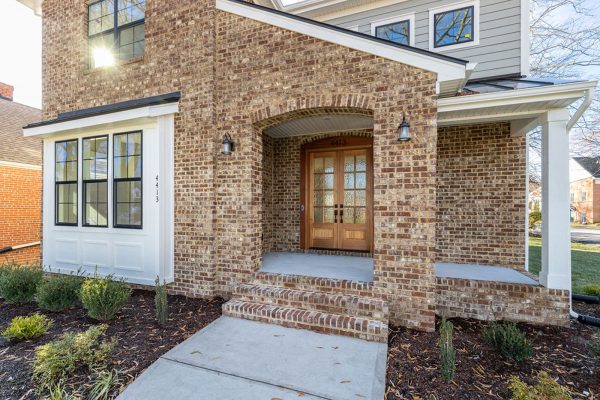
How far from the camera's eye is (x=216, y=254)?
481cm

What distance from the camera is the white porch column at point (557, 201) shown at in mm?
3871

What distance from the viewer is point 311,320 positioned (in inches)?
146

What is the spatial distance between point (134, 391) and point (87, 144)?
16.8 feet

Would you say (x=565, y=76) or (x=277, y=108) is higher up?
(x=565, y=76)

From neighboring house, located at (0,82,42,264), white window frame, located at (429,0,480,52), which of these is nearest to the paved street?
white window frame, located at (429,0,480,52)

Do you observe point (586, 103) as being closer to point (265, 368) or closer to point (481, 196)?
point (481, 196)

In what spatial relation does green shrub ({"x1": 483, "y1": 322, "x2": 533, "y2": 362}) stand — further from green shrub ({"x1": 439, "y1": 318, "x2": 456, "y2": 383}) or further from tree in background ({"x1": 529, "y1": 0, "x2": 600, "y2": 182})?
tree in background ({"x1": 529, "y1": 0, "x2": 600, "y2": 182})

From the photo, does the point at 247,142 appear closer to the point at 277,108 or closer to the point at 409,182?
the point at 277,108

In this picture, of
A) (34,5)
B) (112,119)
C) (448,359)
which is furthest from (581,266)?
(34,5)

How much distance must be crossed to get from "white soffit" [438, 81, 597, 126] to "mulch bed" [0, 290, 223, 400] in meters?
4.67

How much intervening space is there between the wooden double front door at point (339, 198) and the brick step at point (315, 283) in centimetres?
225

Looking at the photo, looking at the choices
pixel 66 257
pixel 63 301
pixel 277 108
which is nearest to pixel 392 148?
pixel 277 108

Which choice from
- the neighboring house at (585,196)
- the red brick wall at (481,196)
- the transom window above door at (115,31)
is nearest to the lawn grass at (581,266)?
the red brick wall at (481,196)

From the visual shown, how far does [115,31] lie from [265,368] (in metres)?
6.90
